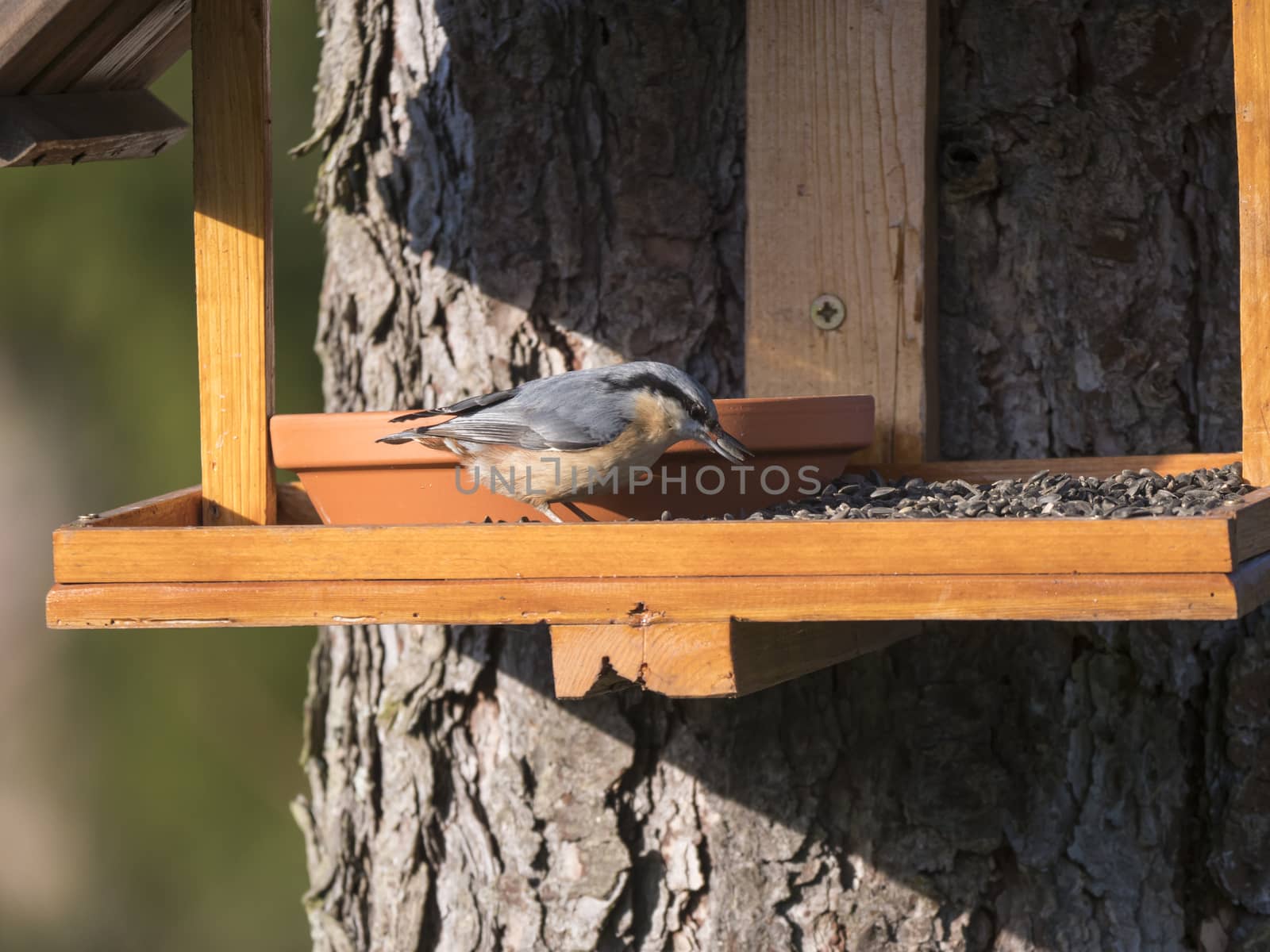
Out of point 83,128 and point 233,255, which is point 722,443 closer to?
point 233,255

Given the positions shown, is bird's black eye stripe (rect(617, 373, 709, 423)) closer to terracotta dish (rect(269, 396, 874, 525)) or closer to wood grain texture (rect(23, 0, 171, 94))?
terracotta dish (rect(269, 396, 874, 525))

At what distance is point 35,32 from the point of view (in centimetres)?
156

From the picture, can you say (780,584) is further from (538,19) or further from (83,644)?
(83,644)

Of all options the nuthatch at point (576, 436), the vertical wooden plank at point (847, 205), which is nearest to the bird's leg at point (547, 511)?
the nuthatch at point (576, 436)

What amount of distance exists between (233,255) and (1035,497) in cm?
114

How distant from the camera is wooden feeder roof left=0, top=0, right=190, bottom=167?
1.57 m

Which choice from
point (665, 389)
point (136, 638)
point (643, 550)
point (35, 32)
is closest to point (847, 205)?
point (665, 389)

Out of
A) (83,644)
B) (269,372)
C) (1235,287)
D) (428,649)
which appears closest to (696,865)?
(428,649)

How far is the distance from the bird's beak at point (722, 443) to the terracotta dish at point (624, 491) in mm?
33

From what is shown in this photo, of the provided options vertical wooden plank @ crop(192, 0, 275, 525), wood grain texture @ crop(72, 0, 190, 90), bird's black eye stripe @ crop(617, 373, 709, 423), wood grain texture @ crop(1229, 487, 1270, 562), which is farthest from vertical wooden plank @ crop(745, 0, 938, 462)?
wood grain texture @ crop(72, 0, 190, 90)

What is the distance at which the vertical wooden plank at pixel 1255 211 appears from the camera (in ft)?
5.51

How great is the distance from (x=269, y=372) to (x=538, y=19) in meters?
0.83

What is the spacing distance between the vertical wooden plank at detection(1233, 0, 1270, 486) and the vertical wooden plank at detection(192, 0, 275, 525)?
A: 1289mm

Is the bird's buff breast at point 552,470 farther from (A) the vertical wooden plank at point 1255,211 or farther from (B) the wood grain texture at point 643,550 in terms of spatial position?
(A) the vertical wooden plank at point 1255,211
